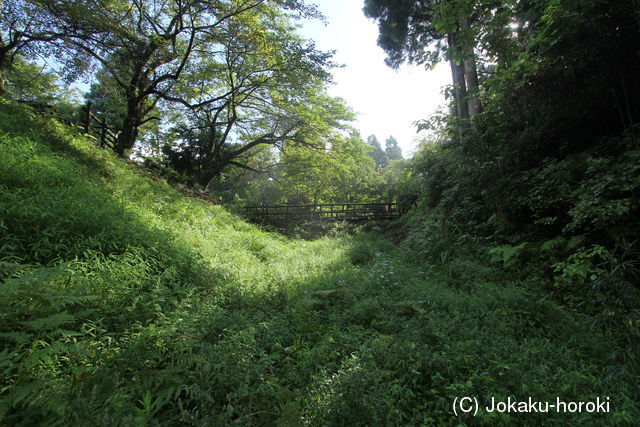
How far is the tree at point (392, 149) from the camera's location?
184 ft

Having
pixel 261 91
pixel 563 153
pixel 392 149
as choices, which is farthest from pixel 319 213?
pixel 392 149

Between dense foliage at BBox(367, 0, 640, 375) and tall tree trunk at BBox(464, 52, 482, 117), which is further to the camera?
tall tree trunk at BBox(464, 52, 482, 117)

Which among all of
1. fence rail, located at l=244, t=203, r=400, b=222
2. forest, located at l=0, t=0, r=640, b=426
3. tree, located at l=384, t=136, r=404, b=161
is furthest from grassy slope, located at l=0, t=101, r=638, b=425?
tree, located at l=384, t=136, r=404, b=161

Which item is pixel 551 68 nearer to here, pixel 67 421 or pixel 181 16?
pixel 67 421

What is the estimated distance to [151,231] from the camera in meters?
4.72

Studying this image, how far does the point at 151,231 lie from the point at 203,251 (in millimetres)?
1079

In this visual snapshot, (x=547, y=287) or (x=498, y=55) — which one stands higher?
(x=498, y=55)

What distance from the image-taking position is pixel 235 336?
264 cm

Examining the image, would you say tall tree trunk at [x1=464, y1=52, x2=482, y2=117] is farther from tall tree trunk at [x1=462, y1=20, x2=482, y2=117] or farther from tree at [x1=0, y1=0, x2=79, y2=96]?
tree at [x1=0, y1=0, x2=79, y2=96]

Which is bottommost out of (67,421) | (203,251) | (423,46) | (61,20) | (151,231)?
(67,421)

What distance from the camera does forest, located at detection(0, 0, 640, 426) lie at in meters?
1.92

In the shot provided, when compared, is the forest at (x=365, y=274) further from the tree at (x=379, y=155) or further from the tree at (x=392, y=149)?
the tree at (x=392, y=149)

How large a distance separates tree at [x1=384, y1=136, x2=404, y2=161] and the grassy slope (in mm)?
54677

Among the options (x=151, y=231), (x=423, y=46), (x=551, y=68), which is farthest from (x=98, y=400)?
(x=423, y=46)
